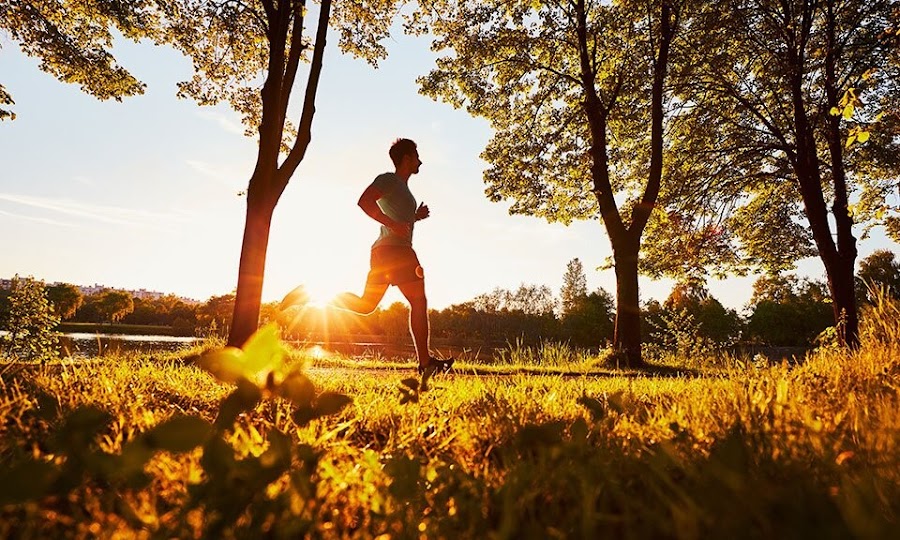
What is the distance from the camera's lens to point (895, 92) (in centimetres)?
1354

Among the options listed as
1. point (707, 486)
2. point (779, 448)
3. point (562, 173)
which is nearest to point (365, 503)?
point (707, 486)

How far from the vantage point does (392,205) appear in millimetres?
5434

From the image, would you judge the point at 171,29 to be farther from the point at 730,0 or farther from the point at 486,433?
the point at 730,0

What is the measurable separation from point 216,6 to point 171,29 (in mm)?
1224

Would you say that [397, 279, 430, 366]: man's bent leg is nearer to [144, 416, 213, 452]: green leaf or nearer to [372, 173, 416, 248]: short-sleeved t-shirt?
[372, 173, 416, 248]: short-sleeved t-shirt

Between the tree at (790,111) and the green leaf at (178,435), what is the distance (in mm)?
12920

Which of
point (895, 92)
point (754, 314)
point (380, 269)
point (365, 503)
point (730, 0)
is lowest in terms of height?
point (365, 503)

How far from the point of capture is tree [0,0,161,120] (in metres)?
10.0

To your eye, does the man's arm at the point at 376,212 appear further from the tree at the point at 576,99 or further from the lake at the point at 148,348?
the tree at the point at 576,99

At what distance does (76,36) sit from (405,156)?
29.6 ft

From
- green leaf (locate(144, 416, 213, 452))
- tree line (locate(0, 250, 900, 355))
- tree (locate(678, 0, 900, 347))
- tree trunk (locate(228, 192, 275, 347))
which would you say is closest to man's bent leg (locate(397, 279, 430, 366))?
tree trunk (locate(228, 192, 275, 347))

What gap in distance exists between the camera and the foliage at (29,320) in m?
9.52

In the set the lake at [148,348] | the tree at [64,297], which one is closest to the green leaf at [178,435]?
the lake at [148,348]

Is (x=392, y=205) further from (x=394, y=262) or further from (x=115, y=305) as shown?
(x=115, y=305)
